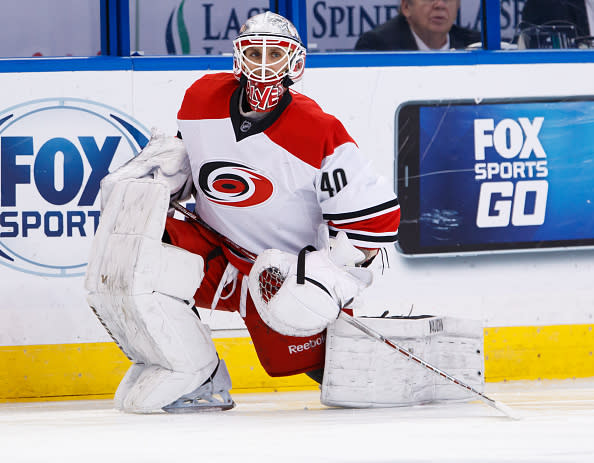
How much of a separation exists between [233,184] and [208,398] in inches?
20.3

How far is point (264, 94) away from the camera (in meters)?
2.42

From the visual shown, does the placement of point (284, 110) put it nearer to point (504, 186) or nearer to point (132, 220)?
point (132, 220)

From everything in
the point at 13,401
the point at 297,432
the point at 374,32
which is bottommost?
the point at 13,401

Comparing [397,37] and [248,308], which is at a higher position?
[397,37]

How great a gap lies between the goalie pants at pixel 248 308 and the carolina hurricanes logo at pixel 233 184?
13cm

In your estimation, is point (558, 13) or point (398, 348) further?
point (558, 13)

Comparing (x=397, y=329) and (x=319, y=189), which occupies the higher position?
(x=319, y=189)

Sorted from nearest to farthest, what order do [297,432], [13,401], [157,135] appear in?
[297,432] → [157,135] → [13,401]

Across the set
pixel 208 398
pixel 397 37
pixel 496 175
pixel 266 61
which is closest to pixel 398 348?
pixel 208 398

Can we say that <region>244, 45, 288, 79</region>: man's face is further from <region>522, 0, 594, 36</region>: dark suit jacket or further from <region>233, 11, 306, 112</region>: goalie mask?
<region>522, 0, 594, 36</region>: dark suit jacket

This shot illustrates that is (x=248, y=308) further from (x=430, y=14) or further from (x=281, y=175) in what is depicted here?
(x=430, y=14)

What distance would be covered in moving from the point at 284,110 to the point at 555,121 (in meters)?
1.23

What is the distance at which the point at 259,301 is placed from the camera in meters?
2.44

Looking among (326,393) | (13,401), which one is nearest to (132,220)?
(326,393)
